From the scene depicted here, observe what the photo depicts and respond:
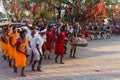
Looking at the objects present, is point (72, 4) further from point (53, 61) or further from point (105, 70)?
point (105, 70)

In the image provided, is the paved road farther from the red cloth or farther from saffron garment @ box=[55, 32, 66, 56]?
the red cloth

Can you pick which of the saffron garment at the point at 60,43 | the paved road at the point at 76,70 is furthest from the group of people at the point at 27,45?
the paved road at the point at 76,70

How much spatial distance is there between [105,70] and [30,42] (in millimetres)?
2825

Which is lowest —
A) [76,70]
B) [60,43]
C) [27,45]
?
[76,70]

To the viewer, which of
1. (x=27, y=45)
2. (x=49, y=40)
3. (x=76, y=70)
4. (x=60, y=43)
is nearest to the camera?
(x=27, y=45)

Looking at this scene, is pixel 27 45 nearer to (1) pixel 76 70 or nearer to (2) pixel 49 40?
(1) pixel 76 70

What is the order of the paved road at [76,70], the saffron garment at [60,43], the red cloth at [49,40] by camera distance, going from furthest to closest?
the red cloth at [49,40]
the saffron garment at [60,43]
the paved road at [76,70]

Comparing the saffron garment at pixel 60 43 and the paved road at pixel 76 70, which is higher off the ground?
the saffron garment at pixel 60 43

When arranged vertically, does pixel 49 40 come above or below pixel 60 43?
below

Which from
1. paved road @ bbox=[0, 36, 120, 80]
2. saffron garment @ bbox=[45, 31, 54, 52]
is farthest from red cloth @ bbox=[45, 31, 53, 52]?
paved road @ bbox=[0, 36, 120, 80]

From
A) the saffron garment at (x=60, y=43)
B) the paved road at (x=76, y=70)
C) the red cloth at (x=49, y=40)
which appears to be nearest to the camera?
the paved road at (x=76, y=70)

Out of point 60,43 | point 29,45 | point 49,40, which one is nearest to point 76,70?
point 60,43

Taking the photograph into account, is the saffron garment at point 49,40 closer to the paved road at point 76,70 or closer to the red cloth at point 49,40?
the red cloth at point 49,40

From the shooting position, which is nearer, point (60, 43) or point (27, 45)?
point (27, 45)
